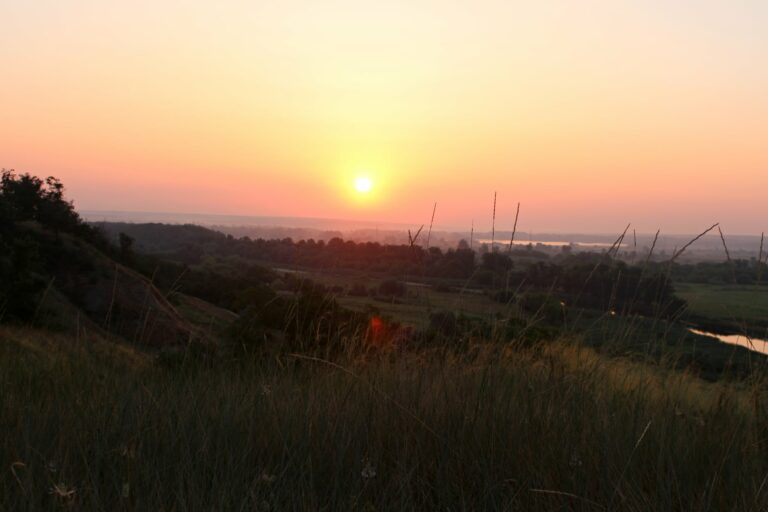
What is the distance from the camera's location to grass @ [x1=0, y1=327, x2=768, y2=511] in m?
1.90

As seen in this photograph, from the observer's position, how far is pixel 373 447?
7.63 ft

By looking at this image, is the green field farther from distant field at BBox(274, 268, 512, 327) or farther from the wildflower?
the wildflower

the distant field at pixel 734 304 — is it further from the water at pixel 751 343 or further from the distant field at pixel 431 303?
the distant field at pixel 431 303

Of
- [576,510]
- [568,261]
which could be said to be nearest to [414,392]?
[576,510]

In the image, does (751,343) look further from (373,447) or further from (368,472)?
(368,472)

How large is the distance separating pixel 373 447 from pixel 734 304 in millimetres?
3433

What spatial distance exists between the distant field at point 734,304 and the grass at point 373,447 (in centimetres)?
100

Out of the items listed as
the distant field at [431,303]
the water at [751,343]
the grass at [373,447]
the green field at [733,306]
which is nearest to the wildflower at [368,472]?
the grass at [373,447]

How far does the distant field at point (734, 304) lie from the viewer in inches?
159

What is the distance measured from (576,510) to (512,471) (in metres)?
0.29

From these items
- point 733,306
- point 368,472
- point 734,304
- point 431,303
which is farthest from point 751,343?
point 368,472

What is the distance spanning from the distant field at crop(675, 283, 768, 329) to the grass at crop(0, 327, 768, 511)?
100 cm

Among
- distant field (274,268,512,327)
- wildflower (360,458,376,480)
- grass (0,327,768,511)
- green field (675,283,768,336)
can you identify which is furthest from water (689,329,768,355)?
wildflower (360,458,376,480)

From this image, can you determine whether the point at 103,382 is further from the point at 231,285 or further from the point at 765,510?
the point at 231,285
